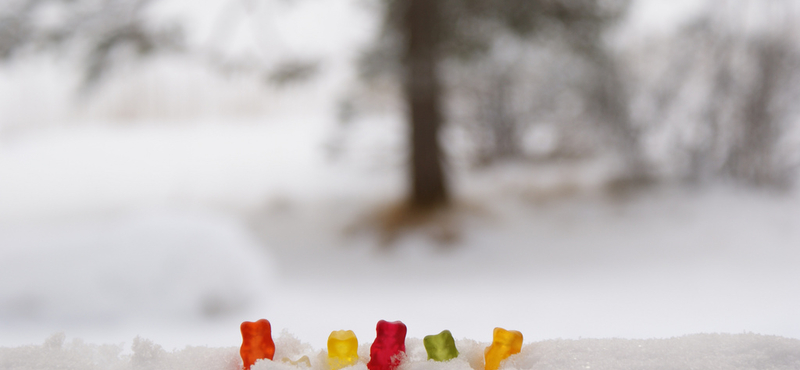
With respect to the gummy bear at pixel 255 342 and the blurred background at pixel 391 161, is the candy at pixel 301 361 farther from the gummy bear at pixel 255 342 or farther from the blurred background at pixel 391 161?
the blurred background at pixel 391 161

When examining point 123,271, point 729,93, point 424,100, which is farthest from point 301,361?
point 729,93

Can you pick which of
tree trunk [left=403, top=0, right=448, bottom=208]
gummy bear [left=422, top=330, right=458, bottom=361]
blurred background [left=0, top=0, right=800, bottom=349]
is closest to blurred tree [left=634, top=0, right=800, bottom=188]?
blurred background [left=0, top=0, right=800, bottom=349]

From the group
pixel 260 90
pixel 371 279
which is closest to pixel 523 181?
pixel 371 279

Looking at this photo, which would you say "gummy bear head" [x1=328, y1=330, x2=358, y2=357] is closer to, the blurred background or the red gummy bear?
the red gummy bear

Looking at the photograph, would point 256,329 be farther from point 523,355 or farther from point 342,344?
point 523,355

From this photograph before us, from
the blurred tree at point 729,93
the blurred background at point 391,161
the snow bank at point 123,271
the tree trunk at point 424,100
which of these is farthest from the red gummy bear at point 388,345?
the blurred tree at point 729,93

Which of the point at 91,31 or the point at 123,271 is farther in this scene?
the point at 91,31
